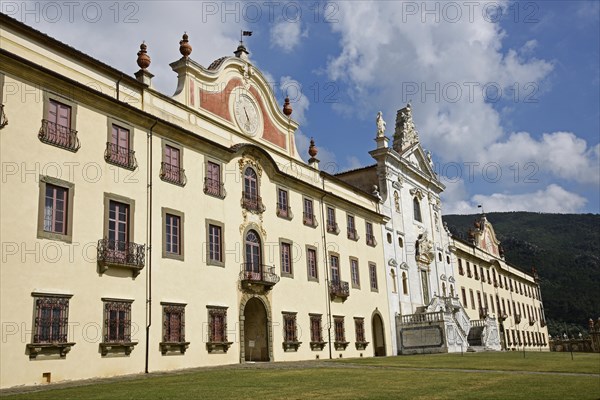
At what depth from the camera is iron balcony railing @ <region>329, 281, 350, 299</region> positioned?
124 feet

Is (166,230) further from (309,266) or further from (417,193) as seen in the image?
(417,193)

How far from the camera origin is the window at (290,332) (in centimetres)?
3272

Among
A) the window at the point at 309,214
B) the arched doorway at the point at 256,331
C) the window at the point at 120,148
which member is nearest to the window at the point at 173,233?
the window at the point at 120,148

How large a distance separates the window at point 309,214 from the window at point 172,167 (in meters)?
11.2

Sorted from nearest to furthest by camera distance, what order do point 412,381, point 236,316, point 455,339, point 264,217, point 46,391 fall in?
point 46,391 → point 412,381 → point 236,316 → point 264,217 → point 455,339

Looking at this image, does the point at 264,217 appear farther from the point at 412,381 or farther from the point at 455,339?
the point at 455,339

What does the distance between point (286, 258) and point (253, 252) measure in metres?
3.29

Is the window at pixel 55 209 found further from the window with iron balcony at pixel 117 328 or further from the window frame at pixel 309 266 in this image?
the window frame at pixel 309 266

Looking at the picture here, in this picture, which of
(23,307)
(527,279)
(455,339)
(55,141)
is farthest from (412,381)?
(527,279)

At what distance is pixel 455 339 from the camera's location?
4419 cm

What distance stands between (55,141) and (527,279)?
84056 mm

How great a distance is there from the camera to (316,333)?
35625 mm

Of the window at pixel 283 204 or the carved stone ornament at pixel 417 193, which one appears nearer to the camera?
the window at pixel 283 204

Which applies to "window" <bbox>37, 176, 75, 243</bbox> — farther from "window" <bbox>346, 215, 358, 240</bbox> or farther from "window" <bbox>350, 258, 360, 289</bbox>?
"window" <bbox>346, 215, 358, 240</bbox>
